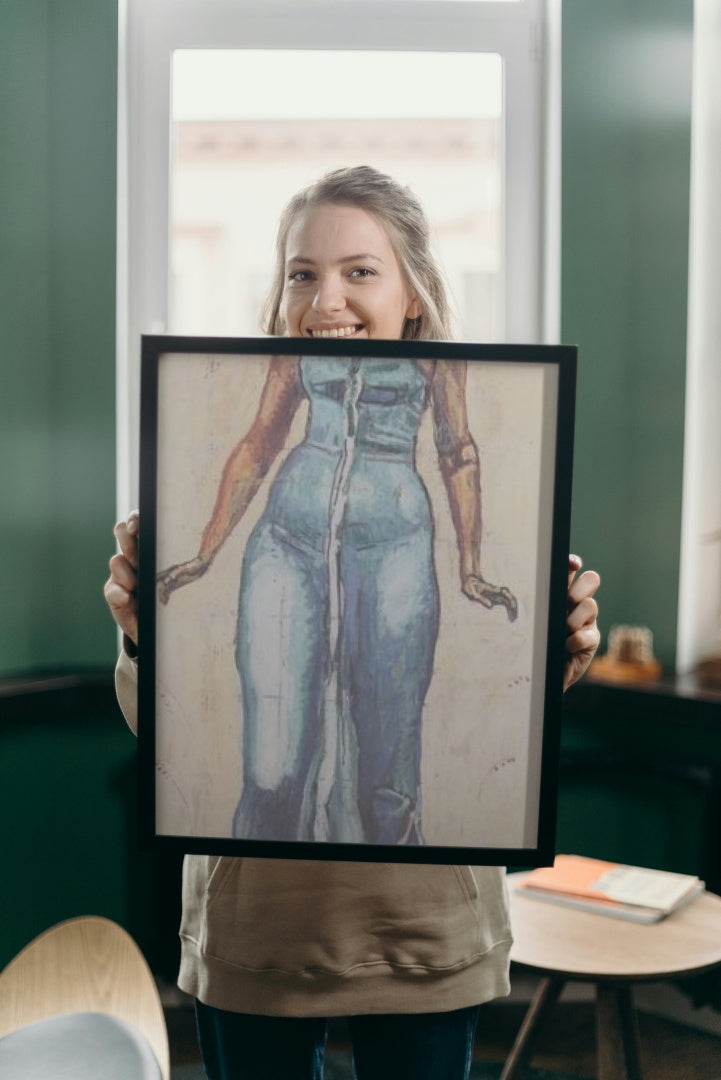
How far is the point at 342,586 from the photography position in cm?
101

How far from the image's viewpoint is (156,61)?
8.80ft

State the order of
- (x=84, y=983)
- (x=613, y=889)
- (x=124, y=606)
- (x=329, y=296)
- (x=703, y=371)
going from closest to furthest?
1. (x=84, y=983)
2. (x=124, y=606)
3. (x=329, y=296)
4. (x=613, y=889)
5. (x=703, y=371)

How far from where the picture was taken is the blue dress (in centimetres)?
100

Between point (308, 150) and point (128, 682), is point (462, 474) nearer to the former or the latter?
point (128, 682)

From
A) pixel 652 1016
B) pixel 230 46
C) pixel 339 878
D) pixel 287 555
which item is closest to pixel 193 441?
pixel 287 555

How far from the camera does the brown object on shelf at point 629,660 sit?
2613mm

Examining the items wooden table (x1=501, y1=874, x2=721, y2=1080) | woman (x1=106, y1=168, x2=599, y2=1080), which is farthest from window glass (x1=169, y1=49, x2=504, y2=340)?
woman (x1=106, y1=168, x2=599, y2=1080)

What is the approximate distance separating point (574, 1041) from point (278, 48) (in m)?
2.57

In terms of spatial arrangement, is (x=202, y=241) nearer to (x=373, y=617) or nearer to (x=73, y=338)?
(x=73, y=338)

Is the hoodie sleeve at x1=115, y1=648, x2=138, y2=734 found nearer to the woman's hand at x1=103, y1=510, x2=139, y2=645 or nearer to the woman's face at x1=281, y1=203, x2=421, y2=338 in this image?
the woman's hand at x1=103, y1=510, x2=139, y2=645

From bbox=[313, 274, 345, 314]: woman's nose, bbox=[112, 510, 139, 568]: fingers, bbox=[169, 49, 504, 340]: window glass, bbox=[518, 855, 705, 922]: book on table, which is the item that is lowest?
bbox=[518, 855, 705, 922]: book on table

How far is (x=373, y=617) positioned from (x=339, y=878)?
295mm

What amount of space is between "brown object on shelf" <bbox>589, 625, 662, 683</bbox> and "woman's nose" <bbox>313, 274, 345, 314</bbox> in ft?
5.50

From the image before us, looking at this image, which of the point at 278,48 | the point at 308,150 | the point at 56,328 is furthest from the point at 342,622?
the point at 278,48
